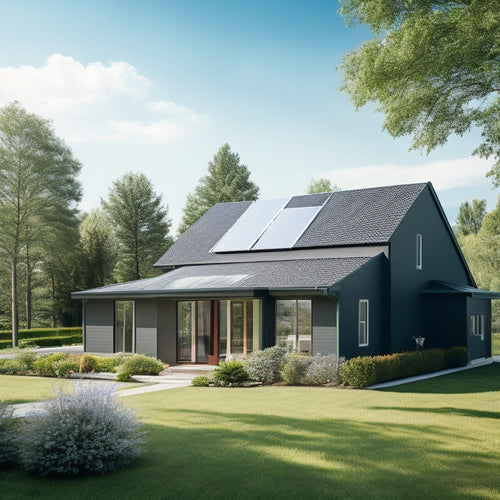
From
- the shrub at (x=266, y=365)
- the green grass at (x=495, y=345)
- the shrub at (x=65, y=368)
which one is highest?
the shrub at (x=266, y=365)

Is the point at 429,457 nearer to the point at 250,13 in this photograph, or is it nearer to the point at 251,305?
the point at 251,305

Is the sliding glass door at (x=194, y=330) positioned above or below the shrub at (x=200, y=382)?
above

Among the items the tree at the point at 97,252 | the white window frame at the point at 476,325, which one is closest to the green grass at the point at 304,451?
the white window frame at the point at 476,325

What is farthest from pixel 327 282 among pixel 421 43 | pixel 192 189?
pixel 192 189

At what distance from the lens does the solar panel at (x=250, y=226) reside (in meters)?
24.8

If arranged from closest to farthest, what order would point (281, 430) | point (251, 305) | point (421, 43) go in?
point (281, 430) → point (421, 43) → point (251, 305)

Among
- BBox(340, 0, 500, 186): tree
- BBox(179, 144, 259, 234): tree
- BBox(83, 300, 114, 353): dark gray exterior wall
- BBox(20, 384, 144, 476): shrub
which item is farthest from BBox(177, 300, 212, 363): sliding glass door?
BBox(179, 144, 259, 234): tree

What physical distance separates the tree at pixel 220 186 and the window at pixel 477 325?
30.3 meters

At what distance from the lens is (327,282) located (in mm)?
18234

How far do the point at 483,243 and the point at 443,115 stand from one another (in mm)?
30908

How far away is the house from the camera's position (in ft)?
63.5

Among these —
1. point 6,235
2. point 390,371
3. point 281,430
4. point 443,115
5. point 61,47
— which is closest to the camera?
point 281,430

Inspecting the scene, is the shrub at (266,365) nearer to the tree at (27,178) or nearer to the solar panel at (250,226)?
the solar panel at (250,226)

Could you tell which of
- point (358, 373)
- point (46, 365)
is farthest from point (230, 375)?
point (46, 365)
